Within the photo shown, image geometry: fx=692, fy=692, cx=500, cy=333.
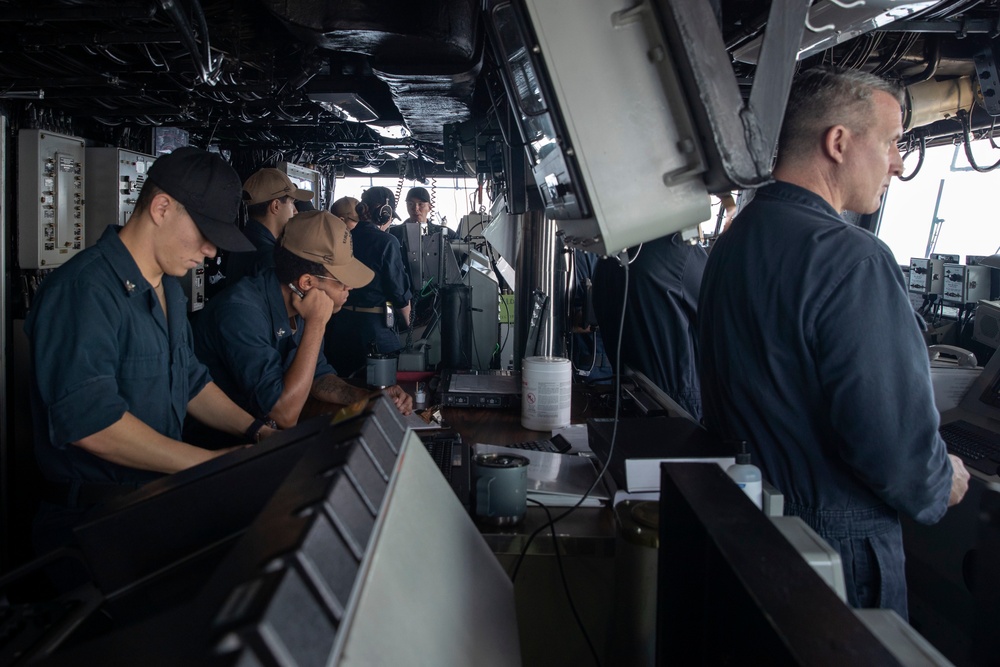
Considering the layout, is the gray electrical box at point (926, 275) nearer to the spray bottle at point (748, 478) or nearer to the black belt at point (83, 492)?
the spray bottle at point (748, 478)

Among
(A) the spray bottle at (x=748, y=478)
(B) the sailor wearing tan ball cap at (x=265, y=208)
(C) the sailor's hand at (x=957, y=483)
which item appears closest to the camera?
(A) the spray bottle at (x=748, y=478)

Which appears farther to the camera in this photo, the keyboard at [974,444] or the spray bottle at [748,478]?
the keyboard at [974,444]

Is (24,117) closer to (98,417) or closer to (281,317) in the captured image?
(281,317)

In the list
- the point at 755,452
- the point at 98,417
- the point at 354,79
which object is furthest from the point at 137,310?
the point at 354,79

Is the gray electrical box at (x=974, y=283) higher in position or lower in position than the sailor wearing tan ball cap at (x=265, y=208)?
lower

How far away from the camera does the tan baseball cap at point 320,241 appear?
8.05 ft

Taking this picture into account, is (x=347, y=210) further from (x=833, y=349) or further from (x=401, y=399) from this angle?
(x=833, y=349)

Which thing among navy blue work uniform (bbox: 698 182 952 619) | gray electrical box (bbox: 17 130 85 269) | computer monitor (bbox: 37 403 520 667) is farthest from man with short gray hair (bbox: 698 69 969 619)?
gray electrical box (bbox: 17 130 85 269)

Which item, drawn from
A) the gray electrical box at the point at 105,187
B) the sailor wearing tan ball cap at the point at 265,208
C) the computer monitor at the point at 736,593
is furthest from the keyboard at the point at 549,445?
the gray electrical box at the point at 105,187

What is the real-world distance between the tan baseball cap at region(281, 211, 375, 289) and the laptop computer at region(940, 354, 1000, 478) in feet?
7.58

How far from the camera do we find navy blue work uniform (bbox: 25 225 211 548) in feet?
4.99

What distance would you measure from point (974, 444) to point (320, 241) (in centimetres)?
247

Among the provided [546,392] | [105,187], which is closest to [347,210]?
[105,187]

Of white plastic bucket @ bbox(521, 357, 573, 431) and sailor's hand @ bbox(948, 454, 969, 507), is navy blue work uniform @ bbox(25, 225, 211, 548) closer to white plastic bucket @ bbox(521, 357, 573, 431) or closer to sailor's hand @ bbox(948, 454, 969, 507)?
white plastic bucket @ bbox(521, 357, 573, 431)
